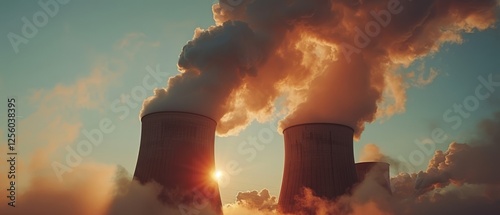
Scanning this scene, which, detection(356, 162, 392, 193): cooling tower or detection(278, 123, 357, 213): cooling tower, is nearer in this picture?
detection(278, 123, 357, 213): cooling tower

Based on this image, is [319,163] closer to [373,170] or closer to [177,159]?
[177,159]

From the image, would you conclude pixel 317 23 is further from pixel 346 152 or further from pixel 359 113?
pixel 346 152

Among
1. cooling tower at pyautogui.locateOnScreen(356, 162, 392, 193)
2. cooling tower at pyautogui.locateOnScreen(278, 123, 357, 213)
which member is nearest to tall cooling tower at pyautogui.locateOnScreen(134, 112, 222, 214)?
cooling tower at pyautogui.locateOnScreen(278, 123, 357, 213)

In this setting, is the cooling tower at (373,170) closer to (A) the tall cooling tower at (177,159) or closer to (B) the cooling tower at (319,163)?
(B) the cooling tower at (319,163)

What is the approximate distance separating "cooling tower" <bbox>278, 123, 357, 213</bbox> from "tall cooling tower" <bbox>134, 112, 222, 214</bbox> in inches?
160

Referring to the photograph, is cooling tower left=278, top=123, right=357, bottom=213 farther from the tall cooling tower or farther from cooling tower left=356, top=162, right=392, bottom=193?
cooling tower left=356, top=162, right=392, bottom=193

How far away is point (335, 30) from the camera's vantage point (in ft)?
71.6

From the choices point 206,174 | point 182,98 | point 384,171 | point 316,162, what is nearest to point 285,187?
point 316,162

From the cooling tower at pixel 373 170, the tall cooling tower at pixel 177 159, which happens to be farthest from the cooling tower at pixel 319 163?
the cooling tower at pixel 373 170

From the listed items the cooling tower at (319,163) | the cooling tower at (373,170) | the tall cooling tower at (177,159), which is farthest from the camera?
the cooling tower at (373,170)

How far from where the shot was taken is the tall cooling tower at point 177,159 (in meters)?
16.0

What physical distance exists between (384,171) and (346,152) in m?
13.0

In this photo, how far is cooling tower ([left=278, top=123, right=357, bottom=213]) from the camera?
1861cm

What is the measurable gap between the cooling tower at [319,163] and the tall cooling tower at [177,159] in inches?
160
